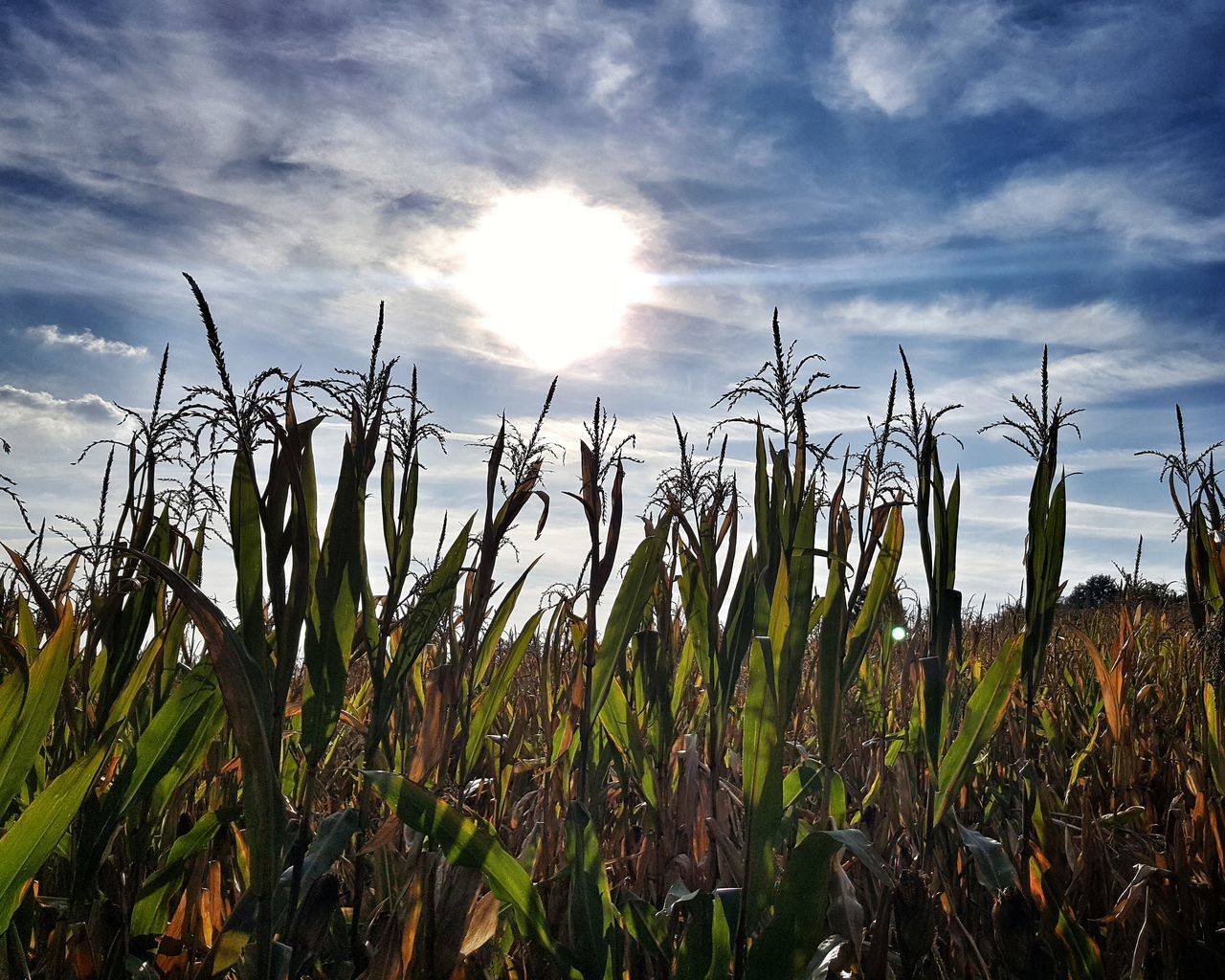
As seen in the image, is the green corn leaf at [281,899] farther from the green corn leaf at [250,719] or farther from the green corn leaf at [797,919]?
the green corn leaf at [797,919]

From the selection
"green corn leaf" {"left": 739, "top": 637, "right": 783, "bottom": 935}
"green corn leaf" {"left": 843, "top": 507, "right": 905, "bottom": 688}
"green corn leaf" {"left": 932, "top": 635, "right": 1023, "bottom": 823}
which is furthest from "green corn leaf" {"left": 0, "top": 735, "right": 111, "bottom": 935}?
"green corn leaf" {"left": 932, "top": 635, "right": 1023, "bottom": 823}

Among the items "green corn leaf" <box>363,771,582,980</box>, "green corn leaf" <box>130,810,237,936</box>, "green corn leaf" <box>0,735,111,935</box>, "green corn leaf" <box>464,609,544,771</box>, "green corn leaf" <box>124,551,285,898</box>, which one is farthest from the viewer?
"green corn leaf" <box>464,609,544,771</box>

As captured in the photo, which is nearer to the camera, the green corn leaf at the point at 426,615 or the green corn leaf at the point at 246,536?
the green corn leaf at the point at 246,536

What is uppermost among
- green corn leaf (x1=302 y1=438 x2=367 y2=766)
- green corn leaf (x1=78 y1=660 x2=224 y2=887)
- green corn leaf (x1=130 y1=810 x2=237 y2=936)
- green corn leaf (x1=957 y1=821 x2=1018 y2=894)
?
green corn leaf (x1=302 y1=438 x2=367 y2=766)

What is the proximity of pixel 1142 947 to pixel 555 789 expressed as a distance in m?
1.25

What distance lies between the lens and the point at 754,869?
1.33 metres

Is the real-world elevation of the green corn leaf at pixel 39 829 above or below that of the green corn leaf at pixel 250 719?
below

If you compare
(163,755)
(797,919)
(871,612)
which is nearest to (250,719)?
(163,755)

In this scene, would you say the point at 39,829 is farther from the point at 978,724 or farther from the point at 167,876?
the point at 978,724

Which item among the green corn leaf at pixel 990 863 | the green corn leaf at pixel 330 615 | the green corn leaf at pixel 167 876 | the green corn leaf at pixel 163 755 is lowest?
the green corn leaf at pixel 167 876

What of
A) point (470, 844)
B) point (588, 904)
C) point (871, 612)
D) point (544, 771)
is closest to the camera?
point (470, 844)

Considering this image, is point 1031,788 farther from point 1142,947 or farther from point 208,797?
point 208,797

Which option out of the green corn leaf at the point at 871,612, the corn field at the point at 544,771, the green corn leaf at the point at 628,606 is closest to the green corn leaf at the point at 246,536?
the corn field at the point at 544,771

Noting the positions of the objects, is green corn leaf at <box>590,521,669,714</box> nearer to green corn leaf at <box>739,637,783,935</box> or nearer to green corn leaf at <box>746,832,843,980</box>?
green corn leaf at <box>739,637,783,935</box>
